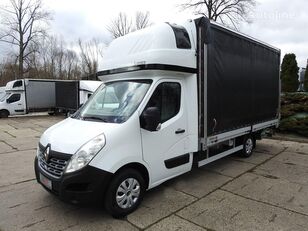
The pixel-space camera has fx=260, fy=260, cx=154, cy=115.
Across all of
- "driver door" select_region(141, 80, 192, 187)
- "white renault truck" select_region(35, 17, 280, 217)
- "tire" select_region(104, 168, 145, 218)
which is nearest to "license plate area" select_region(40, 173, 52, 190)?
"white renault truck" select_region(35, 17, 280, 217)

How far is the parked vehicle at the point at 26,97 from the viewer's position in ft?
64.5

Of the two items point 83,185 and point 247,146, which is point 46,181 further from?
point 247,146

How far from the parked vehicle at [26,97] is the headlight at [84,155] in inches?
745

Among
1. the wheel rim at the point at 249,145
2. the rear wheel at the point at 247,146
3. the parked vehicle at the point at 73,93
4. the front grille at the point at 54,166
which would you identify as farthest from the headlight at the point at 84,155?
the parked vehicle at the point at 73,93

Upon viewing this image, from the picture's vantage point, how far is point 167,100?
4.30m

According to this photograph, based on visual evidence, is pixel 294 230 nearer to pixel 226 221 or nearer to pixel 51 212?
pixel 226 221

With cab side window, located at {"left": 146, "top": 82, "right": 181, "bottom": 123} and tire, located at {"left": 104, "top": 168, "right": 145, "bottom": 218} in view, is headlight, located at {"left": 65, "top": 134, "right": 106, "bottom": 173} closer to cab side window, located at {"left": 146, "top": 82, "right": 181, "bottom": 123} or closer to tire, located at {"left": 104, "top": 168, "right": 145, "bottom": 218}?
tire, located at {"left": 104, "top": 168, "right": 145, "bottom": 218}

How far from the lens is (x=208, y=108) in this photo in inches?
192

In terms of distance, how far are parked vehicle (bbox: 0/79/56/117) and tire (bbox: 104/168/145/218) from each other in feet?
62.2

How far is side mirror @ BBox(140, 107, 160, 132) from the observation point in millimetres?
3694

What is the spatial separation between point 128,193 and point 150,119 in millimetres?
1112

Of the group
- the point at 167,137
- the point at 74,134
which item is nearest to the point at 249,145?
the point at 167,137

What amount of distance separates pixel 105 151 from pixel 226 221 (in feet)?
6.33

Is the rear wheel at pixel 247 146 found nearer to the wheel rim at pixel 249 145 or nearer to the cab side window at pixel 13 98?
the wheel rim at pixel 249 145
